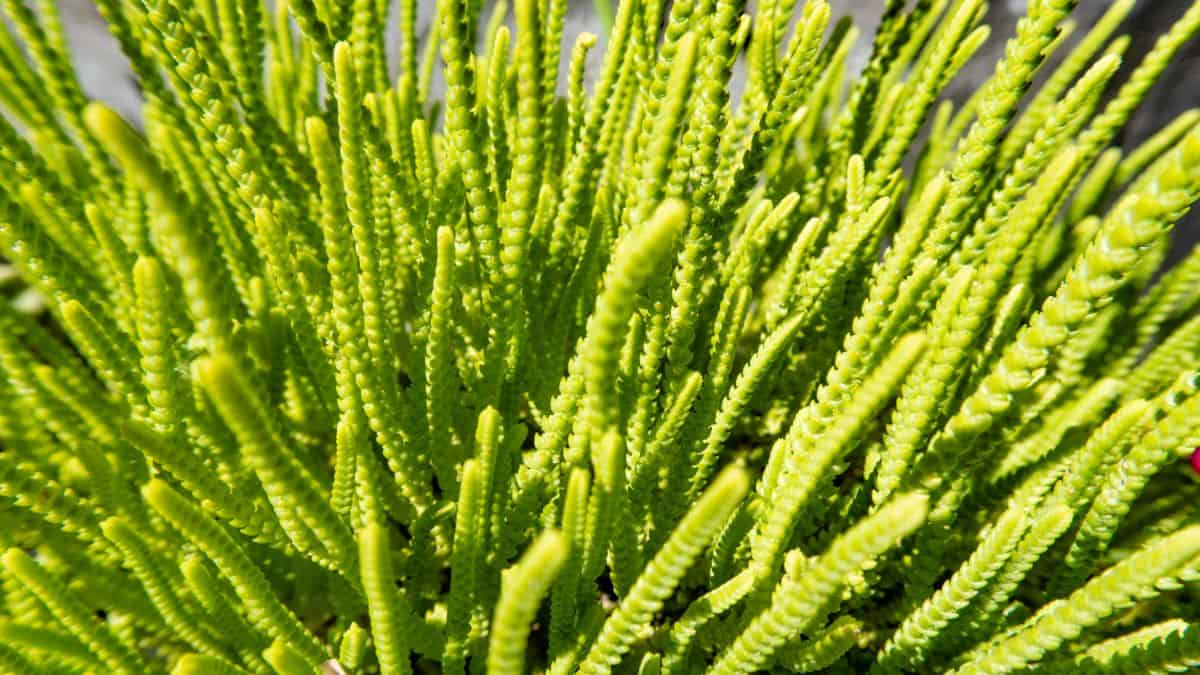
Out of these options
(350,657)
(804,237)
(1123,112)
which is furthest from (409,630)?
(1123,112)

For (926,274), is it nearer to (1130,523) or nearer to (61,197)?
(1130,523)

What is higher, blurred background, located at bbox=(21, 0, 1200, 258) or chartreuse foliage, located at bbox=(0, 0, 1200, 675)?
blurred background, located at bbox=(21, 0, 1200, 258)

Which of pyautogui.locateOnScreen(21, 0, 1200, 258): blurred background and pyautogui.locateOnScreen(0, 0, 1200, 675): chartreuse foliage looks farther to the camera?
pyautogui.locateOnScreen(21, 0, 1200, 258): blurred background

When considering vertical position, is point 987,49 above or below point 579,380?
above

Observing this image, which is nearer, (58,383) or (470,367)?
(58,383)
